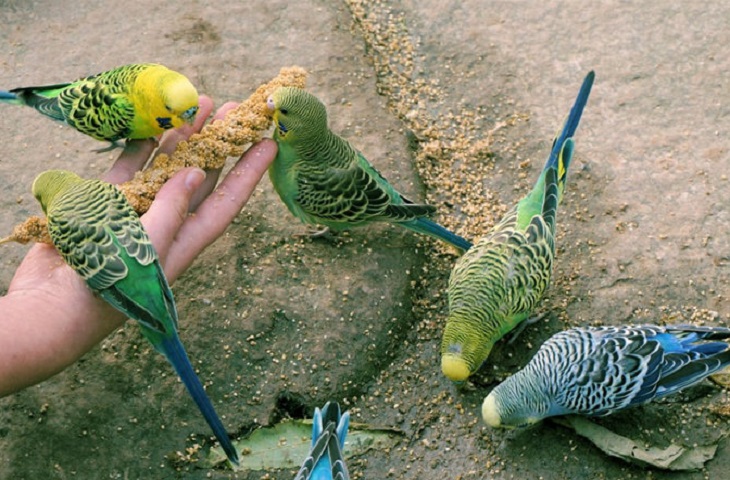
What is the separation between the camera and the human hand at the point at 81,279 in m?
3.50

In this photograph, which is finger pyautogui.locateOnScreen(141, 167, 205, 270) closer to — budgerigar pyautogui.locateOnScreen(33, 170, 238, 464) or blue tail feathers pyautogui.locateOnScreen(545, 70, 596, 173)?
budgerigar pyautogui.locateOnScreen(33, 170, 238, 464)

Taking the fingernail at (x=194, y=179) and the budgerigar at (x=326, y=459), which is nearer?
the budgerigar at (x=326, y=459)

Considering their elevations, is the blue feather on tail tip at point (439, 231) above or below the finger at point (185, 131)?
→ below

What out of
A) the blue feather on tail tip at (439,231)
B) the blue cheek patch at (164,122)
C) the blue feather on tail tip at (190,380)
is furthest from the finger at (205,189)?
the blue feather on tail tip at (439,231)

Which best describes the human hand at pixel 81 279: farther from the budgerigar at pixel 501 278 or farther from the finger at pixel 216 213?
the budgerigar at pixel 501 278

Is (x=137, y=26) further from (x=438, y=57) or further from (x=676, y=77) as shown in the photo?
(x=676, y=77)

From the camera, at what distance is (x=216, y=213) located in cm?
416

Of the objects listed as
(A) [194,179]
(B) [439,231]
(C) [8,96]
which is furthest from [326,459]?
(C) [8,96]

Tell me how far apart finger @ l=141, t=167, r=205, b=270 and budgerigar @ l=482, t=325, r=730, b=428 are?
1.61 m

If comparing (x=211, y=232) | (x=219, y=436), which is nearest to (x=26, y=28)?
(x=211, y=232)

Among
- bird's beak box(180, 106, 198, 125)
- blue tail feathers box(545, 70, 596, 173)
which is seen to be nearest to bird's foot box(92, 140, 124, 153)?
bird's beak box(180, 106, 198, 125)

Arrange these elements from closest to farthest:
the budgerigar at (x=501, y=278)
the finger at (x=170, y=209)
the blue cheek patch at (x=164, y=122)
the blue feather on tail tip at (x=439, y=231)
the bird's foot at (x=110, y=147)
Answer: the finger at (x=170, y=209) < the budgerigar at (x=501, y=278) < the blue cheek patch at (x=164, y=122) < the blue feather on tail tip at (x=439, y=231) < the bird's foot at (x=110, y=147)

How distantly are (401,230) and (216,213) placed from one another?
121cm

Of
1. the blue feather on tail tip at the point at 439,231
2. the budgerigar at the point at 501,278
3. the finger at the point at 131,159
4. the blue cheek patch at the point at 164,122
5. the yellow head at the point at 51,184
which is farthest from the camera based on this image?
the blue feather on tail tip at the point at 439,231
